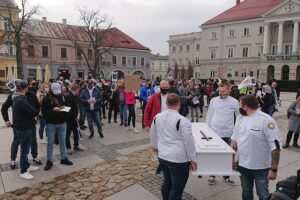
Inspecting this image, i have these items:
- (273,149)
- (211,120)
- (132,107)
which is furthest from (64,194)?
(132,107)

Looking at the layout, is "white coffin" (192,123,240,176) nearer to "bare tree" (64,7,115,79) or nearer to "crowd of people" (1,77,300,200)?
"crowd of people" (1,77,300,200)

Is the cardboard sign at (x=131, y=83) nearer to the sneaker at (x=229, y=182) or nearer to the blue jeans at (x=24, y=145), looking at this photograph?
the blue jeans at (x=24, y=145)

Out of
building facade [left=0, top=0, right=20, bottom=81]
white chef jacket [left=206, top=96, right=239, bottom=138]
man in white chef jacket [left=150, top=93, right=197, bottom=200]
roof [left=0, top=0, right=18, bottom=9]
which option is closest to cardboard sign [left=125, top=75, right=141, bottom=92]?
white chef jacket [left=206, top=96, right=239, bottom=138]

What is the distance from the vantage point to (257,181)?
3.51 meters

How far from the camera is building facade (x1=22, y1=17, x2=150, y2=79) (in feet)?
153

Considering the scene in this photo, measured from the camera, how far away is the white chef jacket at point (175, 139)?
3408mm

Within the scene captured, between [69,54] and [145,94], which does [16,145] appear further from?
[69,54]

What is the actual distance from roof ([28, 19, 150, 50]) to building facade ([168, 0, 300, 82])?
15.2m

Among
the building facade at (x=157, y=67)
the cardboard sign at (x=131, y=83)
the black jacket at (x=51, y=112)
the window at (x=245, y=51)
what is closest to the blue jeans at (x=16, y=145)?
the black jacket at (x=51, y=112)

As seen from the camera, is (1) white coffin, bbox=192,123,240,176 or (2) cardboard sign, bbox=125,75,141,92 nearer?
(1) white coffin, bbox=192,123,240,176

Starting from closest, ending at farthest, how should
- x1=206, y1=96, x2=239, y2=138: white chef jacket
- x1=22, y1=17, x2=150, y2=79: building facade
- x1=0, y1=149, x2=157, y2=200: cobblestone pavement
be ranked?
x1=0, y1=149, x2=157, y2=200: cobblestone pavement < x1=206, y1=96, x2=239, y2=138: white chef jacket < x1=22, y1=17, x2=150, y2=79: building facade

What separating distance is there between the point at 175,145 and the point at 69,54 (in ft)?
165

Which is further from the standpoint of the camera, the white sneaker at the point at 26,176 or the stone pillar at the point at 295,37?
the stone pillar at the point at 295,37

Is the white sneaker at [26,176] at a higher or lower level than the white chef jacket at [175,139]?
lower
